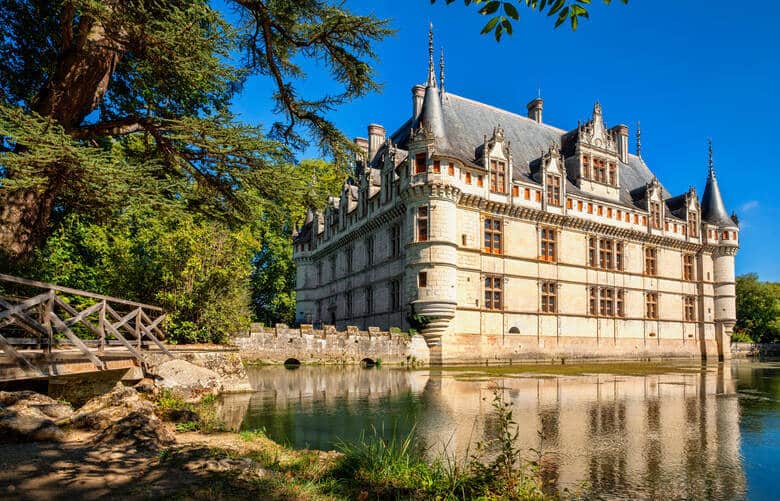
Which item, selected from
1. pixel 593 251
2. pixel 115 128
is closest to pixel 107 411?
pixel 115 128

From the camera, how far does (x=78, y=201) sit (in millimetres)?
7680

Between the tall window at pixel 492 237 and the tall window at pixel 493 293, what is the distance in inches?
57.3

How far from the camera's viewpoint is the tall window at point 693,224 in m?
38.0

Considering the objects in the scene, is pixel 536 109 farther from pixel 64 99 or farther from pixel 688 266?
pixel 64 99

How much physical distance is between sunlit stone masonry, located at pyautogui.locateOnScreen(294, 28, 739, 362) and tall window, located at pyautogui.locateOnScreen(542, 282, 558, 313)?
9cm

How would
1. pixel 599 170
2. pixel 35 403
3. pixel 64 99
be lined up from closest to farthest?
pixel 35 403
pixel 64 99
pixel 599 170

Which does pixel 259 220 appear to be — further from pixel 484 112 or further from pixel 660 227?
pixel 660 227

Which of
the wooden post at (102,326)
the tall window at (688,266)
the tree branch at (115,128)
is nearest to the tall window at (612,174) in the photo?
the tall window at (688,266)

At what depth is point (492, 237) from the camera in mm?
28969

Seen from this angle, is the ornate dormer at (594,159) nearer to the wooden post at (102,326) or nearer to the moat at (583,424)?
the moat at (583,424)

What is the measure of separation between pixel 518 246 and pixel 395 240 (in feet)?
22.4

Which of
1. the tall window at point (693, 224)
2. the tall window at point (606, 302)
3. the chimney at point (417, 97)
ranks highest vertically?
the chimney at point (417, 97)

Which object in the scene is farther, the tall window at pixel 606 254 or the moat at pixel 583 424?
the tall window at pixel 606 254

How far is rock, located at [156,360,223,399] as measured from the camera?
1036 cm
